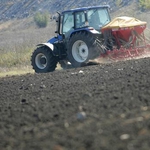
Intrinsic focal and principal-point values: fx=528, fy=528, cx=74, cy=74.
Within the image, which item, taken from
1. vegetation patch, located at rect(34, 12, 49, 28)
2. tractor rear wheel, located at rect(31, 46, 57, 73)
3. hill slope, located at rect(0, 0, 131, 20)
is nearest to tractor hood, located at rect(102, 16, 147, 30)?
tractor rear wheel, located at rect(31, 46, 57, 73)

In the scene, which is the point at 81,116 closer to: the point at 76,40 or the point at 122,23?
the point at 76,40

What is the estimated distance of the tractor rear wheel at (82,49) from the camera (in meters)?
16.6

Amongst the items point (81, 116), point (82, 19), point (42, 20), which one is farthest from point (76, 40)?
point (42, 20)

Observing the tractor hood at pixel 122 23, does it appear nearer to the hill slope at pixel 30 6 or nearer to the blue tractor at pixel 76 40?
the blue tractor at pixel 76 40

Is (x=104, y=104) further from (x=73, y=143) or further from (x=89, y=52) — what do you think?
(x=89, y=52)

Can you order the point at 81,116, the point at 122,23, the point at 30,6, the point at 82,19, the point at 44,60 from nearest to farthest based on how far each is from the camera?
the point at 81,116 → the point at 122,23 → the point at 82,19 → the point at 44,60 → the point at 30,6

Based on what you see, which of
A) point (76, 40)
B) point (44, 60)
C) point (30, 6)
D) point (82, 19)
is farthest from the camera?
point (30, 6)

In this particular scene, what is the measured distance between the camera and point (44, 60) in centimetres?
1850

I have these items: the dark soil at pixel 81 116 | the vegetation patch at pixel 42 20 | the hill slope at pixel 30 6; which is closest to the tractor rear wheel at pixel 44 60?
the dark soil at pixel 81 116

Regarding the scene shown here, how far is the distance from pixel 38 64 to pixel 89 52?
2.70 metres

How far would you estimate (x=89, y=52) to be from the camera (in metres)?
16.8

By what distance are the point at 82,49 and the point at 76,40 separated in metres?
0.42

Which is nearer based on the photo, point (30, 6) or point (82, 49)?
point (82, 49)

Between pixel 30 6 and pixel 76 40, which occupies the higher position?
pixel 30 6
